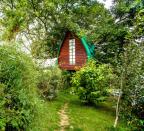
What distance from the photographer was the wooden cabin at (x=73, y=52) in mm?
24927

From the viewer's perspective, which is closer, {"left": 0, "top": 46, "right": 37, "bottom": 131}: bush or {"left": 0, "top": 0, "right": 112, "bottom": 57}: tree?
{"left": 0, "top": 46, "right": 37, "bottom": 131}: bush

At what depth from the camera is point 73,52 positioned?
2662cm

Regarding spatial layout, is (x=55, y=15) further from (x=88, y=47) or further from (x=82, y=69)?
(x=82, y=69)

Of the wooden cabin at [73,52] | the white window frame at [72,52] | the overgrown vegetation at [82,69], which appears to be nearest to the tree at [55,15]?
the overgrown vegetation at [82,69]

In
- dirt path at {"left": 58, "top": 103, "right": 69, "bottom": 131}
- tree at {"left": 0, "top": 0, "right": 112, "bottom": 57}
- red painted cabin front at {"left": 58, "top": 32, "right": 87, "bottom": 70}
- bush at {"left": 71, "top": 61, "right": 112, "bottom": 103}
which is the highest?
tree at {"left": 0, "top": 0, "right": 112, "bottom": 57}

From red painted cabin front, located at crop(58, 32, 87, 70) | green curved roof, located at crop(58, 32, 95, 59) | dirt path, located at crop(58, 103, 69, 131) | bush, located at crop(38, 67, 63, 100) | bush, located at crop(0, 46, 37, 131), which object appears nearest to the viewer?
bush, located at crop(0, 46, 37, 131)

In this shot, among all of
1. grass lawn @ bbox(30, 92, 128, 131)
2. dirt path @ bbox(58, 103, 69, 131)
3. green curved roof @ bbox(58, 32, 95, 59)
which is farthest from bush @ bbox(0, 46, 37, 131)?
green curved roof @ bbox(58, 32, 95, 59)

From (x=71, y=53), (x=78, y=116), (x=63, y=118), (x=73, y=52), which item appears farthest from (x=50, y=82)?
(x=71, y=53)

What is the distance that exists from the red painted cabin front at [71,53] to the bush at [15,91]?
16.5m

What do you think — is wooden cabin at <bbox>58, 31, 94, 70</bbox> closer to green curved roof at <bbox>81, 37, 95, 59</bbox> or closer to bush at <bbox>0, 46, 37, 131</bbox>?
green curved roof at <bbox>81, 37, 95, 59</bbox>

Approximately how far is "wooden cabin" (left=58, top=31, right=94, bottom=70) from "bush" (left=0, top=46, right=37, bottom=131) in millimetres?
16131

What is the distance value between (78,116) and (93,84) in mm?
3224

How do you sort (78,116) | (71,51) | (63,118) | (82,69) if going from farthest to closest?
(71,51) → (82,69) → (78,116) → (63,118)

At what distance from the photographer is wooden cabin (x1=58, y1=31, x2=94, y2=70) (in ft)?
81.8
